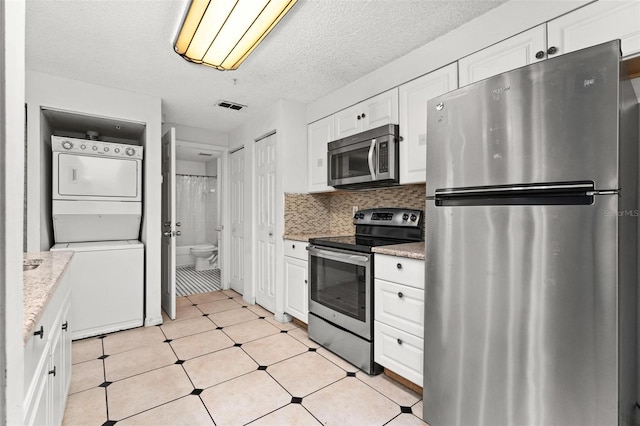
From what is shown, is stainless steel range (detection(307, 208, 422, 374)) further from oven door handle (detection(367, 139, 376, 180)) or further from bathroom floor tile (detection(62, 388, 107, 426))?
bathroom floor tile (detection(62, 388, 107, 426))

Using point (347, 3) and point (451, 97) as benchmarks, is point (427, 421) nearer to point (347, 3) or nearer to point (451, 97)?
point (451, 97)

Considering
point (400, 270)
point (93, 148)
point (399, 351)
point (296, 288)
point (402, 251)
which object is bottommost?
point (399, 351)

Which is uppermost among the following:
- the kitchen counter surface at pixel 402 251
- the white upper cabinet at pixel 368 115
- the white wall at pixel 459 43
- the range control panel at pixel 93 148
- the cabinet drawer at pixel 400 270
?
the white wall at pixel 459 43

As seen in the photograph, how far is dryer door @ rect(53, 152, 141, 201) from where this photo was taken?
2750 mm

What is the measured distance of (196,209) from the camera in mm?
6488

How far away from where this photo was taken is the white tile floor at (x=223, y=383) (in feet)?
5.77

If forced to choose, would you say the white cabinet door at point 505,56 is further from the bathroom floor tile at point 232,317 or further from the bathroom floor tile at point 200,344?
the bathroom floor tile at point 232,317

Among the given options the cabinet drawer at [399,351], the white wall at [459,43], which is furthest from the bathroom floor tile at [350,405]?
the white wall at [459,43]

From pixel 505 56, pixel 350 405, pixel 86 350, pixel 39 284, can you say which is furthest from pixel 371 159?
pixel 86 350

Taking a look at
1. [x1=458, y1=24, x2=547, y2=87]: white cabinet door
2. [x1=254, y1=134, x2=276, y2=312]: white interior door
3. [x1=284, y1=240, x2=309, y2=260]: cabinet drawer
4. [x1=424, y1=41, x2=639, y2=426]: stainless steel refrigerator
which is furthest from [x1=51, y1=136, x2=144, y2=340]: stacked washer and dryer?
[x1=458, y1=24, x2=547, y2=87]: white cabinet door

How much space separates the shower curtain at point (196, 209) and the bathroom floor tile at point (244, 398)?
4.66 meters

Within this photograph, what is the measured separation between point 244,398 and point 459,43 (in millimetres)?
2592

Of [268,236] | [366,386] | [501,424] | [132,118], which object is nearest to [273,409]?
[366,386]

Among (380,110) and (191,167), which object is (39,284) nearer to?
(380,110)
